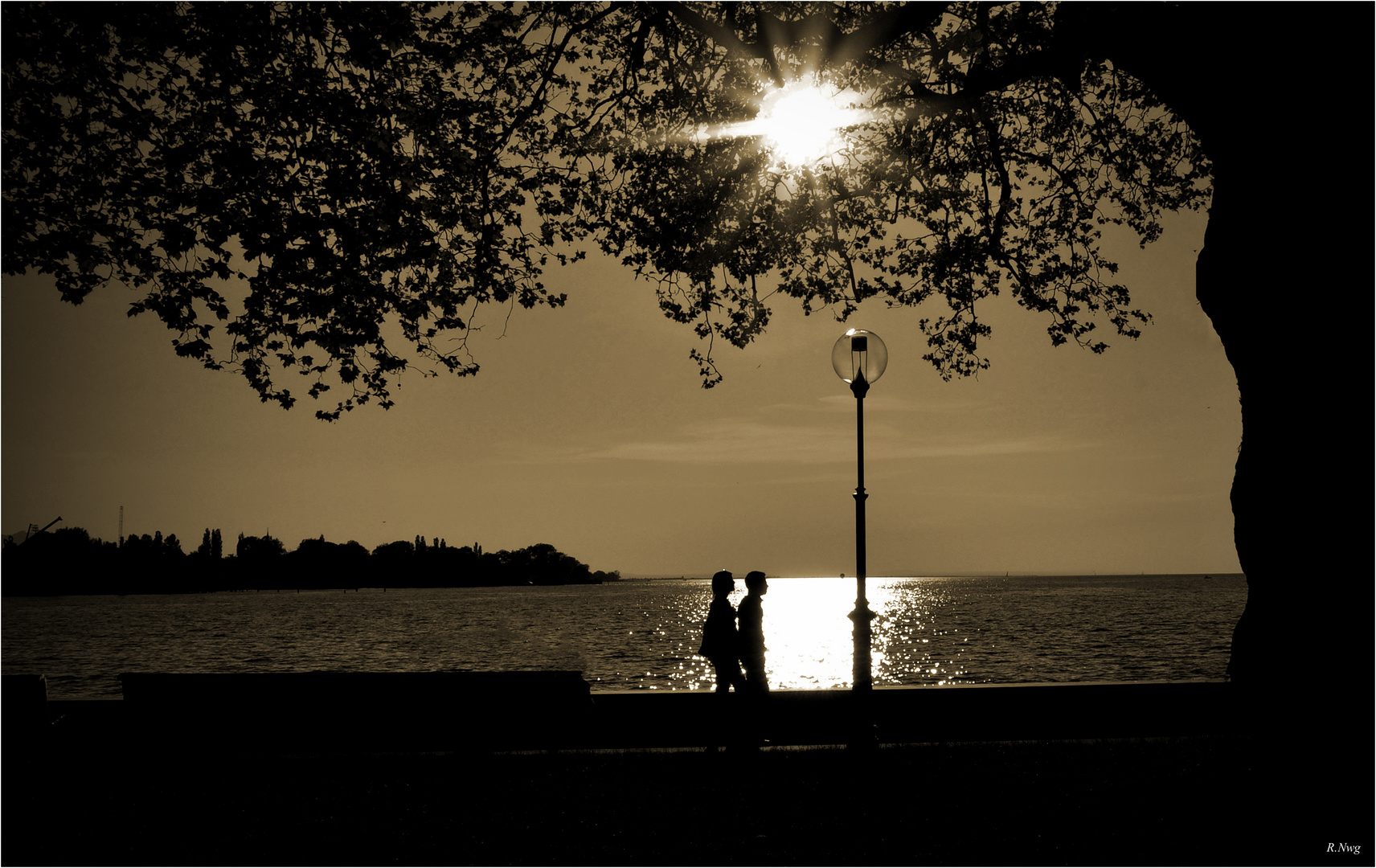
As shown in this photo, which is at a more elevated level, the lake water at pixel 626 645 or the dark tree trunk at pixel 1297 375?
the dark tree trunk at pixel 1297 375

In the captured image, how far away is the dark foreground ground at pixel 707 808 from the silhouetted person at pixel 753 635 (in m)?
0.80

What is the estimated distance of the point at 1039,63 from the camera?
877 cm

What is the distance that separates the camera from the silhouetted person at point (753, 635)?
9.19m

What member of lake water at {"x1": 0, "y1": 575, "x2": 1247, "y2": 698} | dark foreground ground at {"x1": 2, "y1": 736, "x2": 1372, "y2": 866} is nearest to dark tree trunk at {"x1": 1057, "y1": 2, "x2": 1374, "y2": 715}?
dark foreground ground at {"x1": 2, "y1": 736, "x2": 1372, "y2": 866}

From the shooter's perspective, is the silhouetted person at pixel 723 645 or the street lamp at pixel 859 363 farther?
the street lamp at pixel 859 363

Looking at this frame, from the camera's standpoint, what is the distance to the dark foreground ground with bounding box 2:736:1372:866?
5434 millimetres

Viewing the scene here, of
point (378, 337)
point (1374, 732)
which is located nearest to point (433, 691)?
point (378, 337)

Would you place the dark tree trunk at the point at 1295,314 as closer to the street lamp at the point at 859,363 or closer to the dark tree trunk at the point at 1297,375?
the dark tree trunk at the point at 1297,375

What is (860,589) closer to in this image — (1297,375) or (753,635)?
(753,635)

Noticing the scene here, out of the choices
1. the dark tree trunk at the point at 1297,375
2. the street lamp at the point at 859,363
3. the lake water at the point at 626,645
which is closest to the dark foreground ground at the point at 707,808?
the dark tree trunk at the point at 1297,375

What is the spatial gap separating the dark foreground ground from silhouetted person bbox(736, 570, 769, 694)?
31.7 inches

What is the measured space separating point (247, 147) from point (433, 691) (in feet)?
20.5

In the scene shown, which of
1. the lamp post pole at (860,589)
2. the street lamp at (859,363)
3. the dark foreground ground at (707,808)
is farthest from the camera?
the street lamp at (859,363)

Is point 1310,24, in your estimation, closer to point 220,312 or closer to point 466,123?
point 466,123
